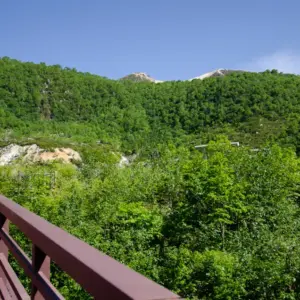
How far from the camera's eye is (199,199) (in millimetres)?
26297

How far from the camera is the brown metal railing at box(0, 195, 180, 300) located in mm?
680

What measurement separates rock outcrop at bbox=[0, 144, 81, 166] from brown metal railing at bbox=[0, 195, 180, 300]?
67.0 metres

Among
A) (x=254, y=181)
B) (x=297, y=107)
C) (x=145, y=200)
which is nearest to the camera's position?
(x=254, y=181)

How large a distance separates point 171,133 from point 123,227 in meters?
71.9

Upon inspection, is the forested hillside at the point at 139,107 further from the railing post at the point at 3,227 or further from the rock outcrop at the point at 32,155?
the railing post at the point at 3,227

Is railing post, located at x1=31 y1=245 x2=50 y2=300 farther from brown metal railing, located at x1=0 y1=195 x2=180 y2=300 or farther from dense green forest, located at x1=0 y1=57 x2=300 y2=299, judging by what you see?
dense green forest, located at x1=0 y1=57 x2=300 y2=299

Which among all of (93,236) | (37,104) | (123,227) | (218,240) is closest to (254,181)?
(218,240)

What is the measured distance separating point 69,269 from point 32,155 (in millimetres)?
70605

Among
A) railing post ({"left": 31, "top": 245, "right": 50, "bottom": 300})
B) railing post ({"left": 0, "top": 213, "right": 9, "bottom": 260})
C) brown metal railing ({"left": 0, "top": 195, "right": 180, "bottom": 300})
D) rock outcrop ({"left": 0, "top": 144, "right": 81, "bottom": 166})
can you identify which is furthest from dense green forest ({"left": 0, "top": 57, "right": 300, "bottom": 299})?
railing post ({"left": 31, "top": 245, "right": 50, "bottom": 300})

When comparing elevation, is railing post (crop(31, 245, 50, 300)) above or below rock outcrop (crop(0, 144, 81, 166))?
above

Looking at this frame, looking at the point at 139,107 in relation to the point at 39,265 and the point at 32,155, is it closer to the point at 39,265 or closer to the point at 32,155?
the point at 32,155

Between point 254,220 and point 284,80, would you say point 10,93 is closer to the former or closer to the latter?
point 284,80

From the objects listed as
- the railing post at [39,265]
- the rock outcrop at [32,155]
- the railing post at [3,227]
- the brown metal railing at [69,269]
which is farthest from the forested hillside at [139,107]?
the railing post at [39,265]

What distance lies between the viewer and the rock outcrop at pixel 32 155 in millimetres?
66750
